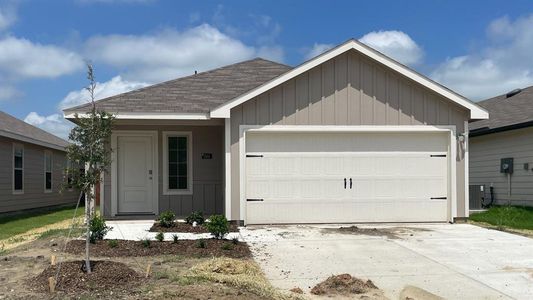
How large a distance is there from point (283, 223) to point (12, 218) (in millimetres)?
9311

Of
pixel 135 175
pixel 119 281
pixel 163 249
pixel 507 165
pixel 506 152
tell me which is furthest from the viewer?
pixel 506 152

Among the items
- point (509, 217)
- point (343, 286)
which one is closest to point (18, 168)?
point (343, 286)

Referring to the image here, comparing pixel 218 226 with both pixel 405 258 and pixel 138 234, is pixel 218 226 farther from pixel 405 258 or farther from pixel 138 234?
pixel 405 258

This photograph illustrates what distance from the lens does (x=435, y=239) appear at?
1016 centimetres

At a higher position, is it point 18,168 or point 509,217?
point 18,168

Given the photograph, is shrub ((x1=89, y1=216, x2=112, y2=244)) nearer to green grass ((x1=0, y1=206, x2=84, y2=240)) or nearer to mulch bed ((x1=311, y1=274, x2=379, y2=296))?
green grass ((x1=0, y1=206, x2=84, y2=240))

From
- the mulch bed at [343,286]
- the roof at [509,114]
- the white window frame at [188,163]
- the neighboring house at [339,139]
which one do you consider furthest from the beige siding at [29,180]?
the roof at [509,114]

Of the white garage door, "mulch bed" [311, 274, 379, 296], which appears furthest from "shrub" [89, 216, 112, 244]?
"mulch bed" [311, 274, 379, 296]

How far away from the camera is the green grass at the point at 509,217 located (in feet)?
41.0

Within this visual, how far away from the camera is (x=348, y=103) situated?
12.3 metres

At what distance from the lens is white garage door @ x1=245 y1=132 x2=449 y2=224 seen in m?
12.1

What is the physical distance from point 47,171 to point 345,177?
13.6 m

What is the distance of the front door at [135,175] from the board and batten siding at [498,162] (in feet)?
33.6

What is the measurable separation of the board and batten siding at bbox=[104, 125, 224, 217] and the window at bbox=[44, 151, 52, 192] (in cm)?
897
